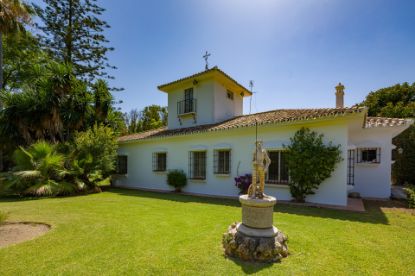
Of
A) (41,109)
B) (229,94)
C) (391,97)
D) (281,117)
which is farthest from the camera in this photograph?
(391,97)

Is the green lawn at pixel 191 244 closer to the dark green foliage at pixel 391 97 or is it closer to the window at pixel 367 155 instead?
the window at pixel 367 155

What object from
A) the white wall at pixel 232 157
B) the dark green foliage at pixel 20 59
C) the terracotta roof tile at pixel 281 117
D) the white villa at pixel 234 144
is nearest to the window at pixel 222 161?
the white villa at pixel 234 144

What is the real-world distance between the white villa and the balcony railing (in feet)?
0.22

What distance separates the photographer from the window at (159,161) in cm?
1366

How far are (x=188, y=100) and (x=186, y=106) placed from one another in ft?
1.44

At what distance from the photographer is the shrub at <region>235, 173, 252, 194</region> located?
31.2 ft

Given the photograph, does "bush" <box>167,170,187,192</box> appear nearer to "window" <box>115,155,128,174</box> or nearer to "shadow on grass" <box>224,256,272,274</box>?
"window" <box>115,155,128,174</box>

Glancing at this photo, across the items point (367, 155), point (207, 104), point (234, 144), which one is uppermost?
point (207, 104)

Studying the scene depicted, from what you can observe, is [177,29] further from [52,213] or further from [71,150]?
[52,213]

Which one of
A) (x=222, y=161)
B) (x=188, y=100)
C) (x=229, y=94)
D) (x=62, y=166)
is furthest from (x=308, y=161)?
(x=62, y=166)

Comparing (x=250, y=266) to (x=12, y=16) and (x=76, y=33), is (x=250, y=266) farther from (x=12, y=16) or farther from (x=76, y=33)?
(x=76, y=33)

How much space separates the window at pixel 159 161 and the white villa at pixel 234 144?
4cm

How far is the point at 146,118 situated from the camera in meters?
35.0

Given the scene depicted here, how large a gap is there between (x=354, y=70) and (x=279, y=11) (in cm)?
513
